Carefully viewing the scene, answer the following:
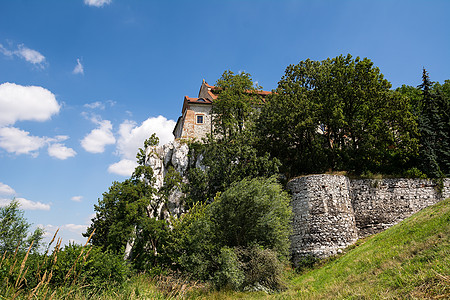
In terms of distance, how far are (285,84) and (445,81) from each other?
965 inches

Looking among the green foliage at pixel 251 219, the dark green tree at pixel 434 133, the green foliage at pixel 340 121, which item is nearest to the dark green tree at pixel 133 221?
the green foliage at pixel 251 219

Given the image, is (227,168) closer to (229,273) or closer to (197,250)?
(197,250)

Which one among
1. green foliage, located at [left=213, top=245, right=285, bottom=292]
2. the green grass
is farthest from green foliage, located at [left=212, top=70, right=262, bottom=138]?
the green grass

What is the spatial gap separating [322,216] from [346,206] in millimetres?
2306

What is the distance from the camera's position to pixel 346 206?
21828mm

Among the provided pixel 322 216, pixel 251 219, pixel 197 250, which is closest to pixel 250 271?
pixel 251 219

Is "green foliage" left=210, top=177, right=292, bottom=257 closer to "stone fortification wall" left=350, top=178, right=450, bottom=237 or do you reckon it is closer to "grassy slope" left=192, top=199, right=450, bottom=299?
"grassy slope" left=192, top=199, right=450, bottom=299

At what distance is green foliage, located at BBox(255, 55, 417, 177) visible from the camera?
965 inches

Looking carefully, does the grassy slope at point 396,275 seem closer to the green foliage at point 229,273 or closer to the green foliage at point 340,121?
the green foliage at point 229,273

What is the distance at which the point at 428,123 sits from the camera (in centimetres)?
2544

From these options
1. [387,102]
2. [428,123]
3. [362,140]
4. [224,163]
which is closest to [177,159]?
[224,163]

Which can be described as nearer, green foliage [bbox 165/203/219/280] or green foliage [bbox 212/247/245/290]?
green foliage [bbox 212/247/245/290]

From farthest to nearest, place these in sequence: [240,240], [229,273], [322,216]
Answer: [322,216]
[240,240]
[229,273]

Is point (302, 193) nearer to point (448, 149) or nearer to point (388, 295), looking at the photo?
point (448, 149)
